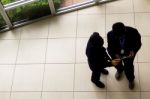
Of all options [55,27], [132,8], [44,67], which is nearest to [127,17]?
[132,8]

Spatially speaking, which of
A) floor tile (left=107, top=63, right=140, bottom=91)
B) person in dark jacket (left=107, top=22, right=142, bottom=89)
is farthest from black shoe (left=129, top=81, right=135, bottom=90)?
person in dark jacket (left=107, top=22, right=142, bottom=89)

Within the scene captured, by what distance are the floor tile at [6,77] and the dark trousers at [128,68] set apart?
1701 mm

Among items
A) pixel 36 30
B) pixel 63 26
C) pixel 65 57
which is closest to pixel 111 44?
pixel 65 57

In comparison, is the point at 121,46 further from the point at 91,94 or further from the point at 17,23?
the point at 17,23

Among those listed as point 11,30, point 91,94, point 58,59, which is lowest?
point 91,94

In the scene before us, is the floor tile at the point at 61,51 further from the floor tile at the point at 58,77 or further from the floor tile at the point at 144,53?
the floor tile at the point at 144,53

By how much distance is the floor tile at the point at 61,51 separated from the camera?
498 cm

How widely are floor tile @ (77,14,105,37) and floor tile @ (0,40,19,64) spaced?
1.10m

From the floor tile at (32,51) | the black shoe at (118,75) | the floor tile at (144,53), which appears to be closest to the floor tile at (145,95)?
the black shoe at (118,75)

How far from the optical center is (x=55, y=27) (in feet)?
17.6

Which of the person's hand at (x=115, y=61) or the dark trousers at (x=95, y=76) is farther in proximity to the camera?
the dark trousers at (x=95, y=76)

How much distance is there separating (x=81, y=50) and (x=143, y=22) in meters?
1.15

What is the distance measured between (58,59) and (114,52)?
4.09 ft

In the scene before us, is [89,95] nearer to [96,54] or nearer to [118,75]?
[118,75]
